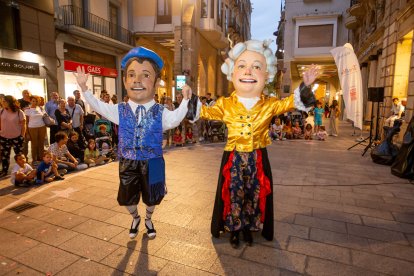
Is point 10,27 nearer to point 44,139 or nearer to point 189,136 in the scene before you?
point 44,139

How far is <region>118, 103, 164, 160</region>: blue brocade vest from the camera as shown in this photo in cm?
303

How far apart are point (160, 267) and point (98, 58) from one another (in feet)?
52.8

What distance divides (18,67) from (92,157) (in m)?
7.70

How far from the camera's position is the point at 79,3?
14742mm

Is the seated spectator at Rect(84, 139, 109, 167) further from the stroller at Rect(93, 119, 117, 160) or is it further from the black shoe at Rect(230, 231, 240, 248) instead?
the black shoe at Rect(230, 231, 240, 248)

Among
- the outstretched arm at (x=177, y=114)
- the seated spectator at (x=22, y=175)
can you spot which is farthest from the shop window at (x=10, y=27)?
the outstretched arm at (x=177, y=114)

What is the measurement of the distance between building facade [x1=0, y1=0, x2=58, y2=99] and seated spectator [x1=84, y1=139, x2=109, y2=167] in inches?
276

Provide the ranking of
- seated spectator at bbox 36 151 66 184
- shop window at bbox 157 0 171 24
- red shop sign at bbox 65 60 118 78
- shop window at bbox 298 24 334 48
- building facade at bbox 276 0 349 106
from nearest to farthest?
seated spectator at bbox 36 151 66 184 → red shop sign at bbox 65 60 118 78 → shop window at bbox 157 0 171 24 → building facade at bbox 276 0 349 106 → shop window at bbox 298 24 334 48

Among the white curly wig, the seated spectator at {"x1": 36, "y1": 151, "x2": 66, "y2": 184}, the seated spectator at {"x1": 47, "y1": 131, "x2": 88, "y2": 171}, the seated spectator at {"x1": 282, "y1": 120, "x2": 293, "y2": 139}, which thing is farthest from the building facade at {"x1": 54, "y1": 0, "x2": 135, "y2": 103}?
the white curly wig

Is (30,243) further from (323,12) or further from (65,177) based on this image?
(323,12)

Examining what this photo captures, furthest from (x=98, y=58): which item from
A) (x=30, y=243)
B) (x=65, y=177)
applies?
(x=30, y=243)

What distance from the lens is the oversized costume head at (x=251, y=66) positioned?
3.01 m

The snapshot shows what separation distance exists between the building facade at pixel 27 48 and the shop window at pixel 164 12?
284 inches

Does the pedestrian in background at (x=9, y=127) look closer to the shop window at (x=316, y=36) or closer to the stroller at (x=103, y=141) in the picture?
the stroller at (x=103, y=141)
